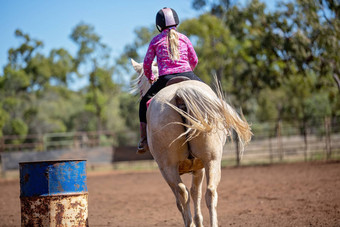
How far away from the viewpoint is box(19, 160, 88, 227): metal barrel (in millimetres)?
4289

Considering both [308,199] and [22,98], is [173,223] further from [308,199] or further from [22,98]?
[22,98]

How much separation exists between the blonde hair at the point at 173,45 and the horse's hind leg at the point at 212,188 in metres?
1.25

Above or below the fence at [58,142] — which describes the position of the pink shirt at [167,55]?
above

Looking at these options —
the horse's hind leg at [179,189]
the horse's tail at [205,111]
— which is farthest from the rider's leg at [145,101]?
the horse's hind leg at [179,189]

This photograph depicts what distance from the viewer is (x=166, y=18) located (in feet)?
14.4

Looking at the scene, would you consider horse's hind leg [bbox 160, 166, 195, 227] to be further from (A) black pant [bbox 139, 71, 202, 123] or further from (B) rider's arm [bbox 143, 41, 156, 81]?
(B) rider's arm [bbox 143, 41, 156, 81]

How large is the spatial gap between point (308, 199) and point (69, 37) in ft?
106

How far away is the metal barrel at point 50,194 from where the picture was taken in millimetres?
4289

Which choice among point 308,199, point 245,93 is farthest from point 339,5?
point 308,199

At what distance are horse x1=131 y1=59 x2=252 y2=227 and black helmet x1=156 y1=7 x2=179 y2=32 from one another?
2.67 feet

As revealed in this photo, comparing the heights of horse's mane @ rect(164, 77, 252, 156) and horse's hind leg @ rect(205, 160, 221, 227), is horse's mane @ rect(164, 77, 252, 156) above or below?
above

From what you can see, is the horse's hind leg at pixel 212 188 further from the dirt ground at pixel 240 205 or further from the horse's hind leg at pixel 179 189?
the dirt ground at pixel 240 205

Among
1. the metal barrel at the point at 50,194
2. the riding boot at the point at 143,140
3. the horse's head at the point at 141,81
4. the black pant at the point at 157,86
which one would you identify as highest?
the horse's head at the point at 141,81

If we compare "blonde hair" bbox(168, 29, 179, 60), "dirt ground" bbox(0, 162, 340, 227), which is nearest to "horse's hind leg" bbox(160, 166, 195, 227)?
"blonde hair" bbox(168, 29, 179, 60)
